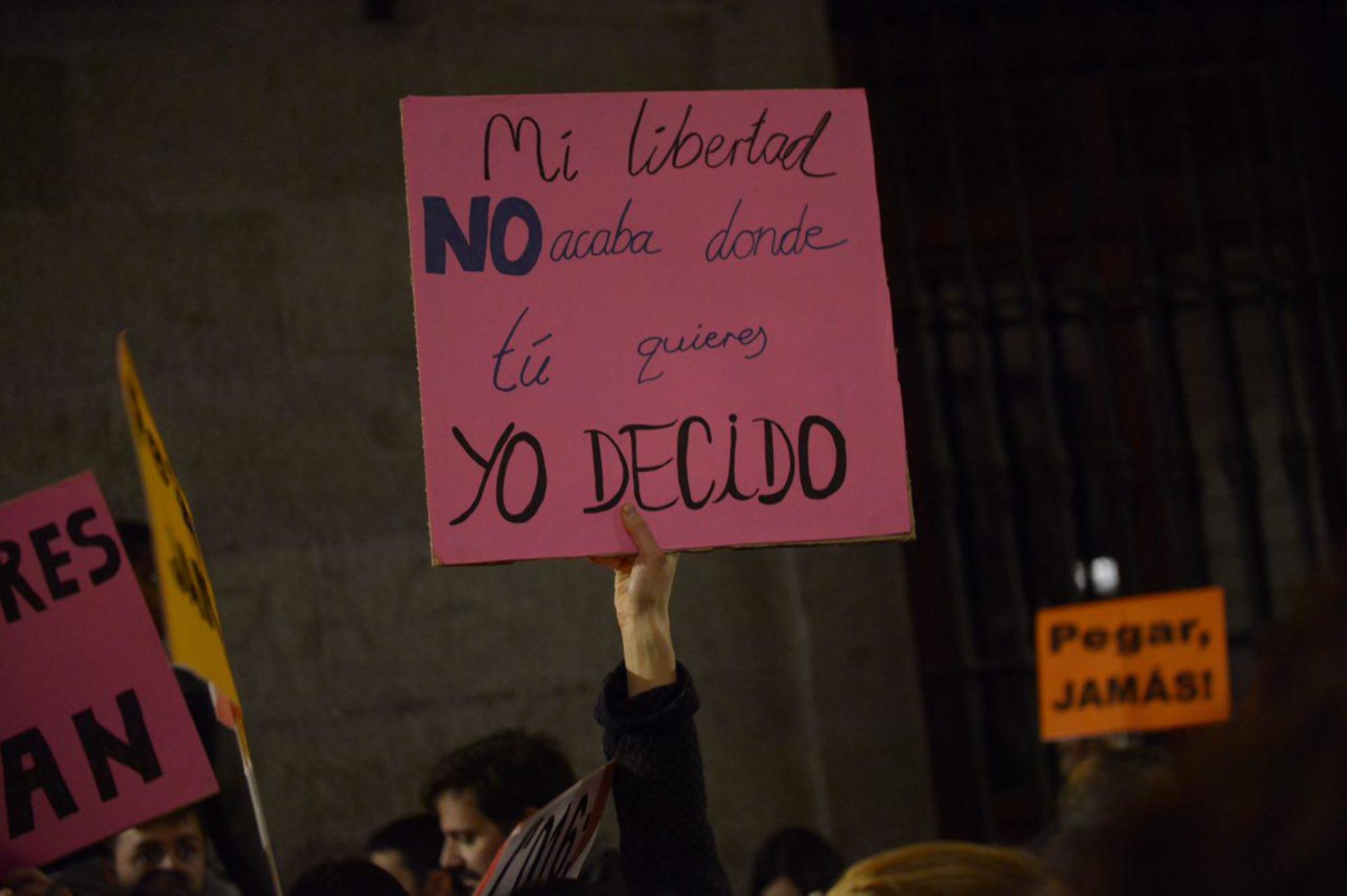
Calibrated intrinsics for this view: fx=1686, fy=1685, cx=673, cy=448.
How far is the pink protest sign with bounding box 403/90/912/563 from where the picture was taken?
83.4 inches

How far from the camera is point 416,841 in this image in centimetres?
313

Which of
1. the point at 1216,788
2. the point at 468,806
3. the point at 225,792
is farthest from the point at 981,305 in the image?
the point at 1216,788

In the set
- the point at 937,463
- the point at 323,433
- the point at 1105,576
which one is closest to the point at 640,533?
the point at 323,433

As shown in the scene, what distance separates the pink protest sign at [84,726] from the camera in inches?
85.4

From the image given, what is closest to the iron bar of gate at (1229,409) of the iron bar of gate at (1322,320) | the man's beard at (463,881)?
the iron bar of gate at (1322,320)

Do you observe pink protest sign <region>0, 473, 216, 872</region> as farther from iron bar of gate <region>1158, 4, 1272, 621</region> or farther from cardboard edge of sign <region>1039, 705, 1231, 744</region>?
iron bar of gate <region>1158, 4, 1272, 621</region>

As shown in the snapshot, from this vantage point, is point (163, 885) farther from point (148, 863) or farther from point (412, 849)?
point (412, 849)

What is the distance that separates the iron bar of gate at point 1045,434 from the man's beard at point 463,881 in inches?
99.8

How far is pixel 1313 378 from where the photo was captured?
5.09 metres

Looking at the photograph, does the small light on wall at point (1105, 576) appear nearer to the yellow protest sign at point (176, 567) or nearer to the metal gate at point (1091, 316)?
the metal gate at point (1091, 316)

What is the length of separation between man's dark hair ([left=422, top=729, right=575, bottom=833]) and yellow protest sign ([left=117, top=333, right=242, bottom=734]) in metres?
0.74

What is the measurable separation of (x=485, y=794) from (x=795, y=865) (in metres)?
1.15

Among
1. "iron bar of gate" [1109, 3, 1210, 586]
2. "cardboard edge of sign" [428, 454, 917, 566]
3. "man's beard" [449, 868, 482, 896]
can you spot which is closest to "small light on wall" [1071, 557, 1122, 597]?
"iron bar of gate" [1109, 3, 1210, 586]

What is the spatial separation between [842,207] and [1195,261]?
3.20 metres
